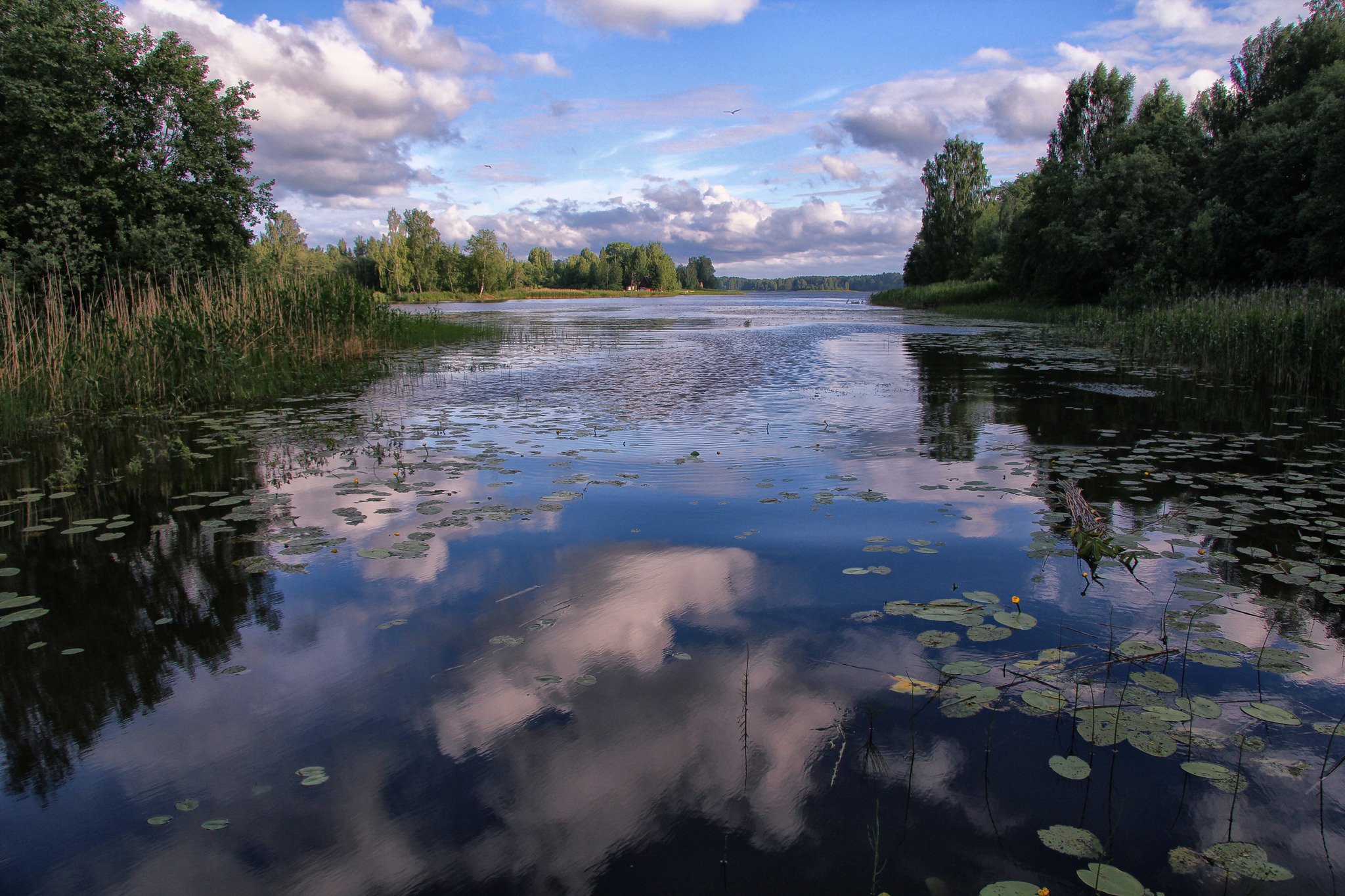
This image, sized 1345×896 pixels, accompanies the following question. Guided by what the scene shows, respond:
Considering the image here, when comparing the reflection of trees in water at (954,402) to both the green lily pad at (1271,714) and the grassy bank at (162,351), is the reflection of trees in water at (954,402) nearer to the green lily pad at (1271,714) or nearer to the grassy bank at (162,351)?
the green lily pad at (1271,714)

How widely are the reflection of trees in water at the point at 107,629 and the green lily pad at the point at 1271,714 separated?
14.8ft

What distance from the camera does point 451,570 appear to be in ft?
15.2

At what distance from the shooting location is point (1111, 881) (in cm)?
211

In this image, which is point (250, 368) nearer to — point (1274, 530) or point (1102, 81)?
point (1274, 530)

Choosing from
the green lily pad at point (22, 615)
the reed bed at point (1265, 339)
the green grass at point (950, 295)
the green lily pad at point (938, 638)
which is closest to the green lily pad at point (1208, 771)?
the green lily pad at point (938, 638)

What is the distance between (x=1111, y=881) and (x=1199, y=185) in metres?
40.0

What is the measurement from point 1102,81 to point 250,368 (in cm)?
4597

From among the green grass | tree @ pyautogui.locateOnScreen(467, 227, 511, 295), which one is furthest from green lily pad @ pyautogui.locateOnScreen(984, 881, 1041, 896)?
tree @ pyautogui.locateOnScreen(467, 227, 511, 295)

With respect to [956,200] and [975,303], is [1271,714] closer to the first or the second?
[975,303]

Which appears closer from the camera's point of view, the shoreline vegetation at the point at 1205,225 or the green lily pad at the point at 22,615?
the green lily pad at the point at 22,615

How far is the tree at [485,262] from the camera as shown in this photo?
102438 millimetres

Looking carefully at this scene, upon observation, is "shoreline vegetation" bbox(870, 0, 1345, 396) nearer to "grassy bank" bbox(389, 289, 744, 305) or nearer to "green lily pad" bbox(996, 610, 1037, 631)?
"green lily pad" bbox(996, 610, 1037, 631)

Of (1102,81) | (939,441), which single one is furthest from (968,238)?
(939,441)

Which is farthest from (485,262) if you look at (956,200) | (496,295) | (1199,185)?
(1199,185)
